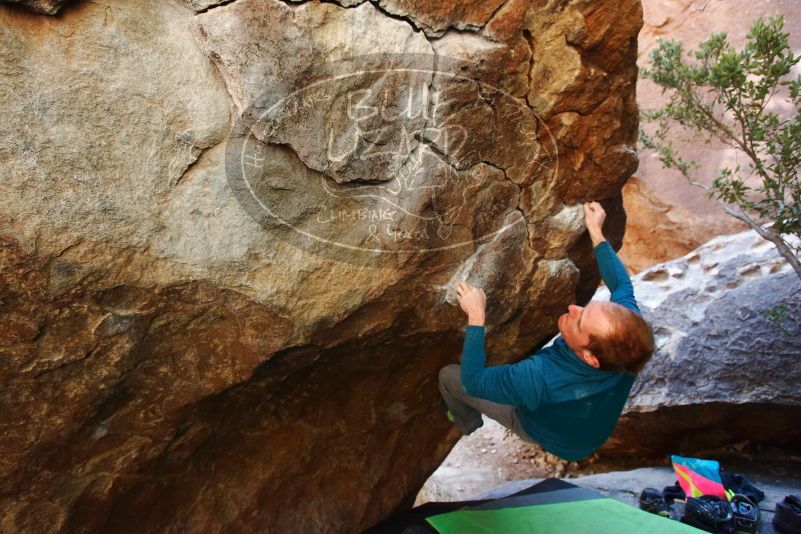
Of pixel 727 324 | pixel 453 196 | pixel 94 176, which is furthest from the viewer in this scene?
pixel 727 324

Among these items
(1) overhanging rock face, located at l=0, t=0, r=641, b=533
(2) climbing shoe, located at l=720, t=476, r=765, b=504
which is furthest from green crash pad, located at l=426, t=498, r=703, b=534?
(1) overhanging rock face, located at l=0, t=0, r=641, b=533

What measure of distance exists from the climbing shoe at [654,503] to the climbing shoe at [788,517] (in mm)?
527

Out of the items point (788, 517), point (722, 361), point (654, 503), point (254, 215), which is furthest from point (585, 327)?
point (722, 361)

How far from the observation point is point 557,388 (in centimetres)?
216

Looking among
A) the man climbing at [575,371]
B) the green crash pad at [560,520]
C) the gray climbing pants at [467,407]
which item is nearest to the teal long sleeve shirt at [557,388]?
the man climbing at [575,371]

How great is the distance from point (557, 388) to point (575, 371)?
0.09 meters

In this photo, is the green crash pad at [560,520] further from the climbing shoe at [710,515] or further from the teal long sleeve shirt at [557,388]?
the teal long sleeve shirt at [557,388]

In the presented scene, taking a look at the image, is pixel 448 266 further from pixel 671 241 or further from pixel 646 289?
pixel 671 241

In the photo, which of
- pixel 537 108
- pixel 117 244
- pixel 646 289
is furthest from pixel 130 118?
pixel 646 289

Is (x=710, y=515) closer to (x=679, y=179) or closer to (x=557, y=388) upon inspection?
(x=557, y=388)

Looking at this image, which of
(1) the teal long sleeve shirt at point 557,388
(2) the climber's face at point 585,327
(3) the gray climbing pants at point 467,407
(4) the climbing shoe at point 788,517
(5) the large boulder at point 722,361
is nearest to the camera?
(2) the climber's face at point 585,327

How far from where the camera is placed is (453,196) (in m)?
2.18

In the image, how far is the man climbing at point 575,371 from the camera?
80.5 inches

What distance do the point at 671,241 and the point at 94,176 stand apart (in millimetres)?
6913
